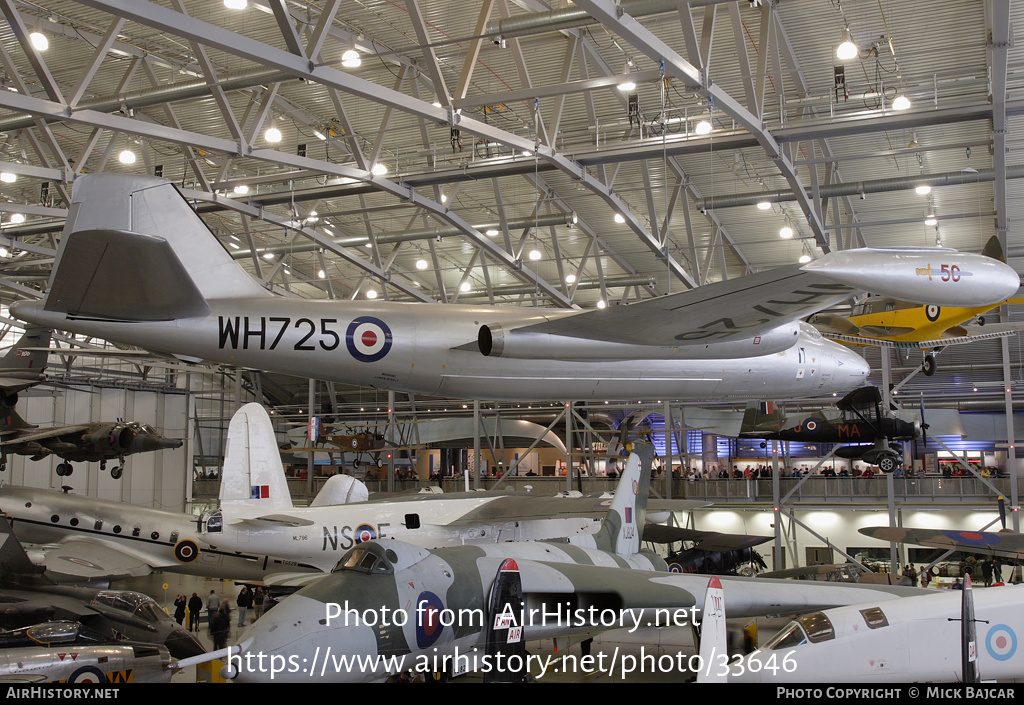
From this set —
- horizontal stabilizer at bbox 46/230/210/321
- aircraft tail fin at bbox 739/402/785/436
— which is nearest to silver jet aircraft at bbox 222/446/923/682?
horizontal stabilizer at bbox 46/230/210/321

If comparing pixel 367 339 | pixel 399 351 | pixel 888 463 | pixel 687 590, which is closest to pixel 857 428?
pixel 888 463

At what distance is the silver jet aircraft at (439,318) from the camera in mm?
5359

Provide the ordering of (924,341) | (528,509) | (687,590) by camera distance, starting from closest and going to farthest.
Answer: (687,590)
(528,509)
(924,341)

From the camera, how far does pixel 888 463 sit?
57.0 ft

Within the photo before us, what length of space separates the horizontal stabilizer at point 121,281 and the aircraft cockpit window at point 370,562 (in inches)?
119

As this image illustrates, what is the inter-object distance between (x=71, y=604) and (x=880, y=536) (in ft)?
57.9

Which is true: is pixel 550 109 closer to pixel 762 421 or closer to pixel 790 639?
pixel 762 421

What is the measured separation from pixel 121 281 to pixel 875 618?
809 centimetres

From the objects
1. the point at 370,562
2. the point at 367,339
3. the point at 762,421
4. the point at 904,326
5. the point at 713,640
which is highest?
the point at 904,326

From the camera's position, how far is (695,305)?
6582 millimetres

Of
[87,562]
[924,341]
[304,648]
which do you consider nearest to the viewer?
[304,648]

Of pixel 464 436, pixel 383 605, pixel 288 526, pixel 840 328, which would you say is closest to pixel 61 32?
pixel 288 526

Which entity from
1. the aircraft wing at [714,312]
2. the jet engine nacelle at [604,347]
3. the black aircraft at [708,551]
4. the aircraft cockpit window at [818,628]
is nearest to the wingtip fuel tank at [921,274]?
the aircraft wing at [714,312]

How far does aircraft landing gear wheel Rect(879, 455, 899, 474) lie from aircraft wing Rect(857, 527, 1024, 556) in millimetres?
1703
